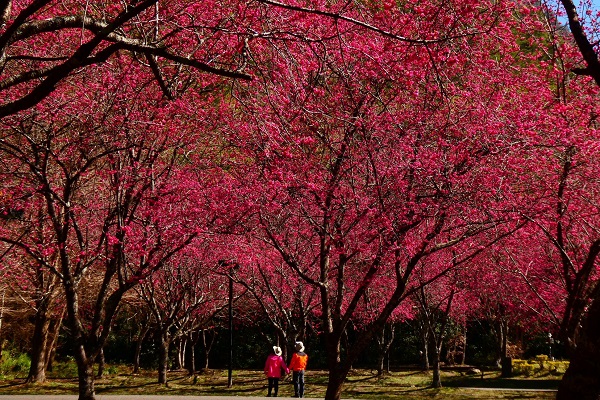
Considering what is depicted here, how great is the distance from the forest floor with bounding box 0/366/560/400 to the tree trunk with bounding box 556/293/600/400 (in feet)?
41.6

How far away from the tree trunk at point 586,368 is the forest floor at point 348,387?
12694 mm

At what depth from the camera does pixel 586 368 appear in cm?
530

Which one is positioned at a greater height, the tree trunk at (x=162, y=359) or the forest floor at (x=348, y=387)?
the tree trunk at (x=162, y=359)

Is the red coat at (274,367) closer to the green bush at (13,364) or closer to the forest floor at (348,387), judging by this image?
the forest floor at (348,387)

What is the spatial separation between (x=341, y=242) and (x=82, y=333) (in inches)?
197

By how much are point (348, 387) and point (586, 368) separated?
15.9m

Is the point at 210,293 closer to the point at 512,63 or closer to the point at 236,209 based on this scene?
the point at 236,209

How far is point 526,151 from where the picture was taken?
1068 centimetres

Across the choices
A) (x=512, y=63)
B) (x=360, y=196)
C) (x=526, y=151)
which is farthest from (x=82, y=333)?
(x=512, y=63)

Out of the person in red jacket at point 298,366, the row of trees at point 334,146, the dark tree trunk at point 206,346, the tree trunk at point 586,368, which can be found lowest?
the tree trunk at point 586,368

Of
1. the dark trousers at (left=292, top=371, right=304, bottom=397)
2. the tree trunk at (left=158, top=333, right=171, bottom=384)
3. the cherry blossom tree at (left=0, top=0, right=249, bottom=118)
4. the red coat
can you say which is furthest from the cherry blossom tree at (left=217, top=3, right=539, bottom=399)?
the tree trunk at (left=158, top=333, right=171, bottom=384)

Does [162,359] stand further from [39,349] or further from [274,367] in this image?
[274,367]

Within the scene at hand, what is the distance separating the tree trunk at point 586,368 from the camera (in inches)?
207

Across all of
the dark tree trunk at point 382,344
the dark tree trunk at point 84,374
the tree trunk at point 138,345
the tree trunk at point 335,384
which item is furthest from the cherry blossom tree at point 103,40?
the tree trunk at point 138,345
